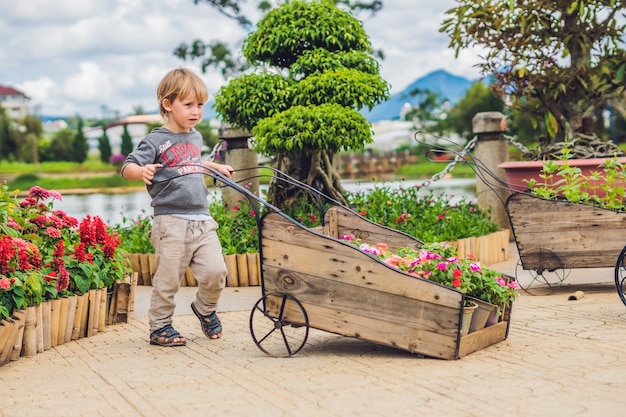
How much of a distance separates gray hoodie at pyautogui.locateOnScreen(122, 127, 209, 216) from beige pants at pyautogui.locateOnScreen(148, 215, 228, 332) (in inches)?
3.6

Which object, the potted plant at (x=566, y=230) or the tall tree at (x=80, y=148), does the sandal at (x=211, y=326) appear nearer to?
the potted plant at (x=566, y=230)

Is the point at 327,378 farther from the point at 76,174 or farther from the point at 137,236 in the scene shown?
the point at 76,174

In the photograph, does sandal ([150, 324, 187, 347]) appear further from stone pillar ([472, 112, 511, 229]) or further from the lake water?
stone pillar ([472, 112, 511, 229])

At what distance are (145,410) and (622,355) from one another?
2.45 m

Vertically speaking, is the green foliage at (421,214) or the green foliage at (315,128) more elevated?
the green foliage at (315,128)

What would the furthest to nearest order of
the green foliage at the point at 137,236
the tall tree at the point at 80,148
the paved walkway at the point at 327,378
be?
the tall tree at the point at 80,148 < the green foliage at the point at 137,236 < the paved walkway at the point at 327,378

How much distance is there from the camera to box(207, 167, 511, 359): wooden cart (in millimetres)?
4492

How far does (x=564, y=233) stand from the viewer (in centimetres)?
670

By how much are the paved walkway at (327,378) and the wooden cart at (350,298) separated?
0.11 metres

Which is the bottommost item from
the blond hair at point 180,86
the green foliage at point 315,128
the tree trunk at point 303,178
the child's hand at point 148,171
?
the tree trunk at point 303,178

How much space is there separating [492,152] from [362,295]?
625 cm

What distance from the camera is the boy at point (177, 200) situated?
518 centimetres

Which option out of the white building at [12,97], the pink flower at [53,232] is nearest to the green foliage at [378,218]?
the pink flower at [53,232]

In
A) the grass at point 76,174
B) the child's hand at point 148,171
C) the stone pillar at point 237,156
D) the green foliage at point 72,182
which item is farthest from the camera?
the grass at point 76,174
